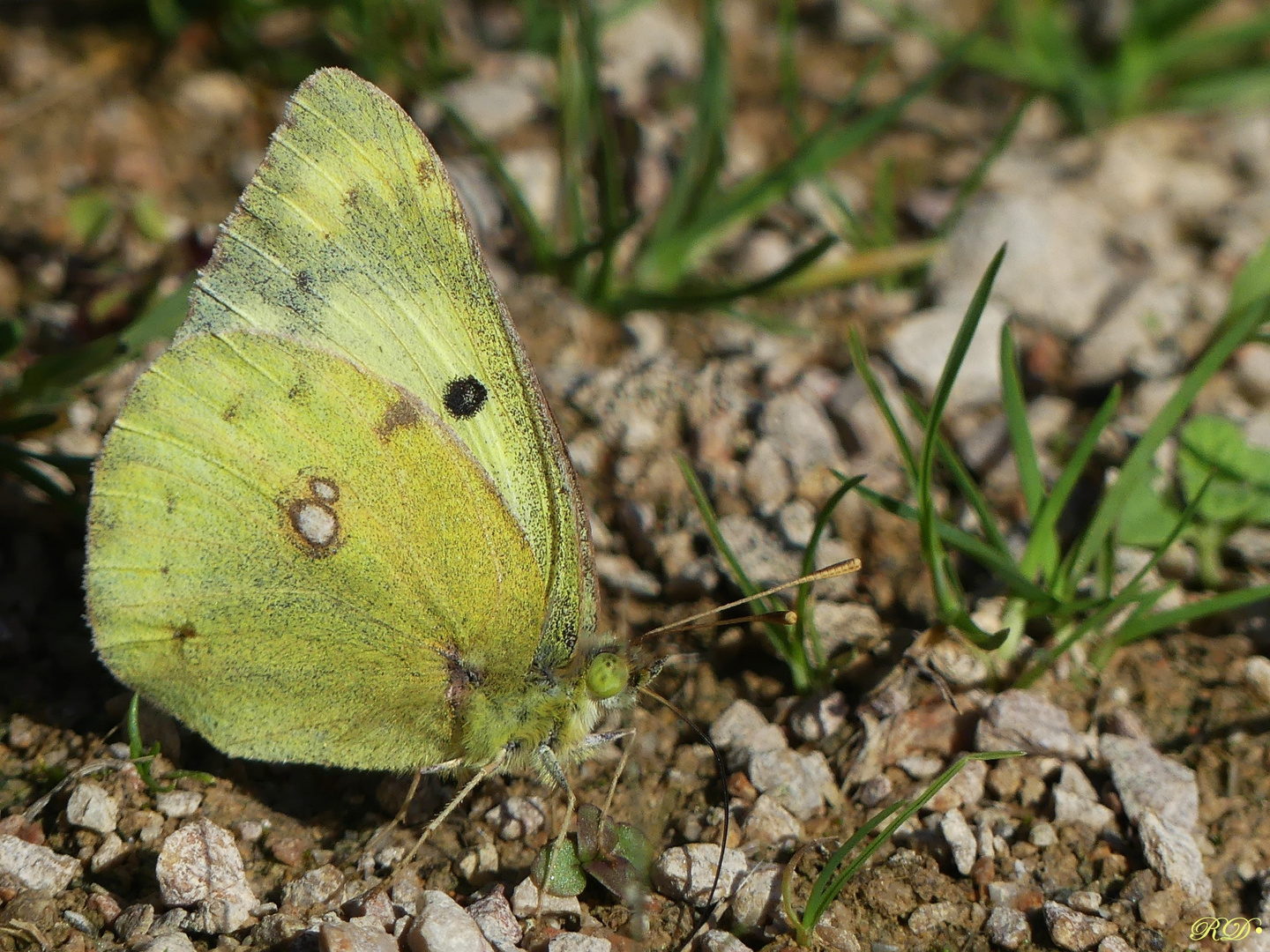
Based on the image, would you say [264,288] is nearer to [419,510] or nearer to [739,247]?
[419,510]

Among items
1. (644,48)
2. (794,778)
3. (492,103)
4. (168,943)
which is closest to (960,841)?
(794,778)

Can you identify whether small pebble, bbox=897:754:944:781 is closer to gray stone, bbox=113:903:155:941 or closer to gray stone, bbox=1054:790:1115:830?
gray stone, bbox=1054:790:1115:830

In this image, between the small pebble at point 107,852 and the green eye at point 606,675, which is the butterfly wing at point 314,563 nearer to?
the green eye at point 606,675

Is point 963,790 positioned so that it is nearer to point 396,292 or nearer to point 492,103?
point 396,292

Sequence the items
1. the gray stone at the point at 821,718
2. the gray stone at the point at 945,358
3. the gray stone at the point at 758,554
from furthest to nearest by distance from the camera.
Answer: the gray stone at the point at 945,358 → the gray stone at the point at 758,554 → the gray stone at the point at 821,718

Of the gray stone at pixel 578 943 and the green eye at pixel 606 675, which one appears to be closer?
the gray stone at pixel 578 943

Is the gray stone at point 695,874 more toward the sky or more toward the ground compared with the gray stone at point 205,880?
more toward the ground

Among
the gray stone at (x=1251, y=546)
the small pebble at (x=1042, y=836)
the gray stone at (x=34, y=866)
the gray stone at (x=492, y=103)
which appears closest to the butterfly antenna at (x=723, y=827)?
the small pebble at (x=1042, y=836)
